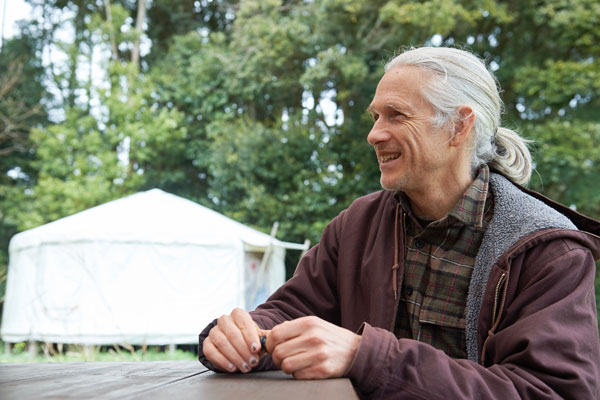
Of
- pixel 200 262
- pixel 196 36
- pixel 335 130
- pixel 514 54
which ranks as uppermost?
pixel 196 36

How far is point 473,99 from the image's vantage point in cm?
126

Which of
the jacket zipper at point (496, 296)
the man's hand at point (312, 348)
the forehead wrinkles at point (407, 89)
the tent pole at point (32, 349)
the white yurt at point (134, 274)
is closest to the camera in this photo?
the man's hand at point (312, 348)

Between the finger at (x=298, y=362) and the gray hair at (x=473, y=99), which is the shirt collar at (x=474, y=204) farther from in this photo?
the finger at (x=298, y=362)

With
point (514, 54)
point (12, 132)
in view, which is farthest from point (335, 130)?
point (12, 132)

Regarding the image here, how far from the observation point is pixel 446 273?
1142 mm

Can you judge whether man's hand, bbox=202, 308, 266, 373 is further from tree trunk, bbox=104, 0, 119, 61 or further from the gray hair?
tree trunk, bbox=104, 0, 119, 61

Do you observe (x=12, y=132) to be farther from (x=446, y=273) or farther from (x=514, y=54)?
(x=446, y=273)

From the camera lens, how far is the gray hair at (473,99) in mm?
1229

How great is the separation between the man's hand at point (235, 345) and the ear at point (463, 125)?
2.08ft

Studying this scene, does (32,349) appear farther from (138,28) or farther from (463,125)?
(463,125)

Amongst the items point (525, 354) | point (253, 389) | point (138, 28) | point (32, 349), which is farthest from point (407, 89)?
point (138, 28)

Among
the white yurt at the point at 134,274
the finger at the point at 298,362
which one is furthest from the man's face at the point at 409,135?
the white yurt at the point at 134,274

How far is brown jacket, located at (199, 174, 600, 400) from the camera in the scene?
0.73 metres

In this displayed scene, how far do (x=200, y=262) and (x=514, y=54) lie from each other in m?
6.14
